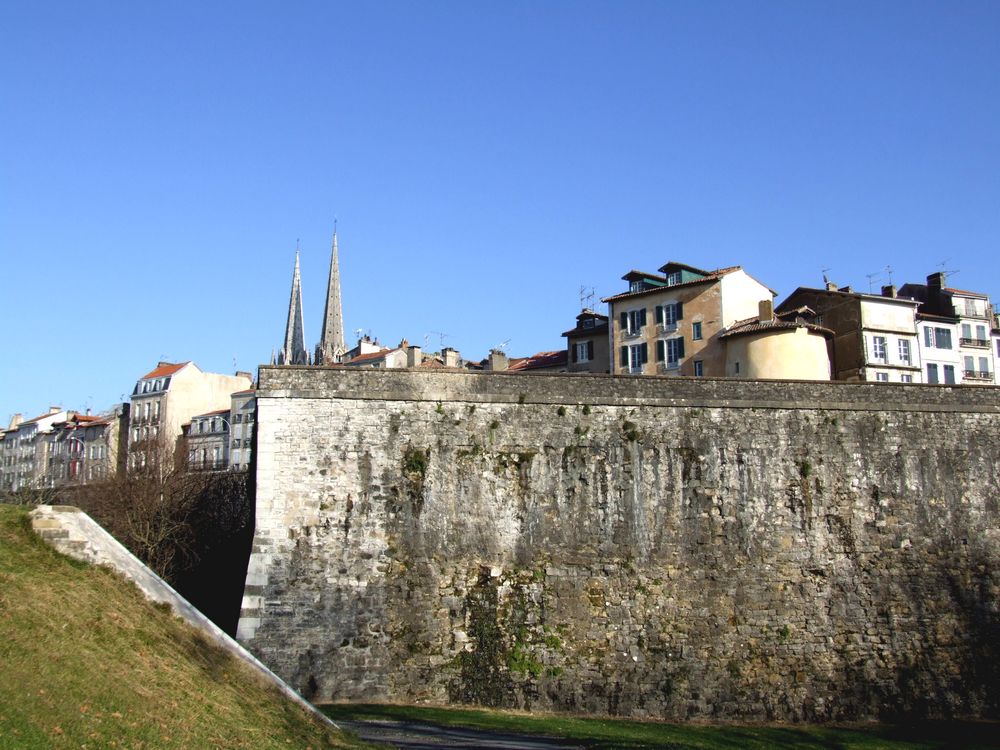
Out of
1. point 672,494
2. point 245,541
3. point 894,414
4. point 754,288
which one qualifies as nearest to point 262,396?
point 672,494

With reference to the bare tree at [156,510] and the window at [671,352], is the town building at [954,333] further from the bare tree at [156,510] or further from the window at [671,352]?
the bare tree at [156,510]

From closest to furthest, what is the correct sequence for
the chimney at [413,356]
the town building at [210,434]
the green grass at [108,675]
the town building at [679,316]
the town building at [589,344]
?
1. the green grass at [108,675]
2. the town building at [679,316]
3. the town building at [589,344]
4. the chimney at [413,356]
5. the town building at [210,434]

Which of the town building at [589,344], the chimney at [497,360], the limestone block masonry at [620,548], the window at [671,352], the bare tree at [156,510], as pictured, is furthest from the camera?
the chimney at [497,360]

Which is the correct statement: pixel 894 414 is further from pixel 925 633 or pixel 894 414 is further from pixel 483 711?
pixel 483 711


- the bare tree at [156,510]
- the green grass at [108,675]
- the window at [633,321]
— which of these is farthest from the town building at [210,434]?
the green grass at [108,675]

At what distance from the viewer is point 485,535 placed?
2492cm

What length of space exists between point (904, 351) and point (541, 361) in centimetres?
2412

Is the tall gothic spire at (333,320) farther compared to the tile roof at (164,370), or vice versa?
the tall gothic spire at (333,320)

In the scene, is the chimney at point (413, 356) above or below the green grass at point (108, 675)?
above

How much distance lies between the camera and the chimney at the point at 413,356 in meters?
74.1

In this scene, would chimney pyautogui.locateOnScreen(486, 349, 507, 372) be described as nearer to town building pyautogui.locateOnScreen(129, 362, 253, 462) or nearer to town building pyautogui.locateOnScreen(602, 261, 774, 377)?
town building pyautogui.locateOnScreen(602, 261, 774, 377)

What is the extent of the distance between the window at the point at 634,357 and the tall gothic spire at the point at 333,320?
77338 millimetres

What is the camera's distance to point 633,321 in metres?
54.4

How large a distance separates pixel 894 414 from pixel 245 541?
24.6 m
